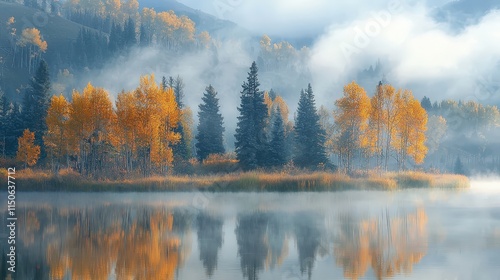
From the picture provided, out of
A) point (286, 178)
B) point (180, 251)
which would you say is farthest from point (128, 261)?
point (286, 178)

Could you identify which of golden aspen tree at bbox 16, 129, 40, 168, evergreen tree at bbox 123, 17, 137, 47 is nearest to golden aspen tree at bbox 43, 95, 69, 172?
golden aspen tree at bbox 16, 129, 40, 168

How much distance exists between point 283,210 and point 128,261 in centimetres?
1739

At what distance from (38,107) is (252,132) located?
26066mm

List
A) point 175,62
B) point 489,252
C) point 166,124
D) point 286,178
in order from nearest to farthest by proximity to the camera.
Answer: point 489,252, point 286,178, point 166,124, point 175,62

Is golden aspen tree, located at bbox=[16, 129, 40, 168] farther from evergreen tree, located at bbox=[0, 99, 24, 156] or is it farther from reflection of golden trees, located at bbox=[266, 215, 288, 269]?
reflection of golden trees, located at bbox=[266, 215, 288, 269]

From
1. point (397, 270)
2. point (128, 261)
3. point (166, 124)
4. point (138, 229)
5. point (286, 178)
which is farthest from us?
point (166, 124)

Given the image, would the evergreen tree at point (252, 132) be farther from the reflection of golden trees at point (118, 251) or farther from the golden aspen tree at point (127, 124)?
the reflection of golden trees at point (118, 251)

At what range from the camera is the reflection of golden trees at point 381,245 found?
19484mm

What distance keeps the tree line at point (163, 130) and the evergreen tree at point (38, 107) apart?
12cm

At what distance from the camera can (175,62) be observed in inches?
7785

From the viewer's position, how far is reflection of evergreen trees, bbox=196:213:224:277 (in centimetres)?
2034

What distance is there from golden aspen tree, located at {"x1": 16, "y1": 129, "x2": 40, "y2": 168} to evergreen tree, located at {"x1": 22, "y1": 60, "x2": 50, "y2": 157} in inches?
159

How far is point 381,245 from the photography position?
2397 centimetres

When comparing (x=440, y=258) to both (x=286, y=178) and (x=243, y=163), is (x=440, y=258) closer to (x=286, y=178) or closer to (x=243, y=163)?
(x=286, y=178)
